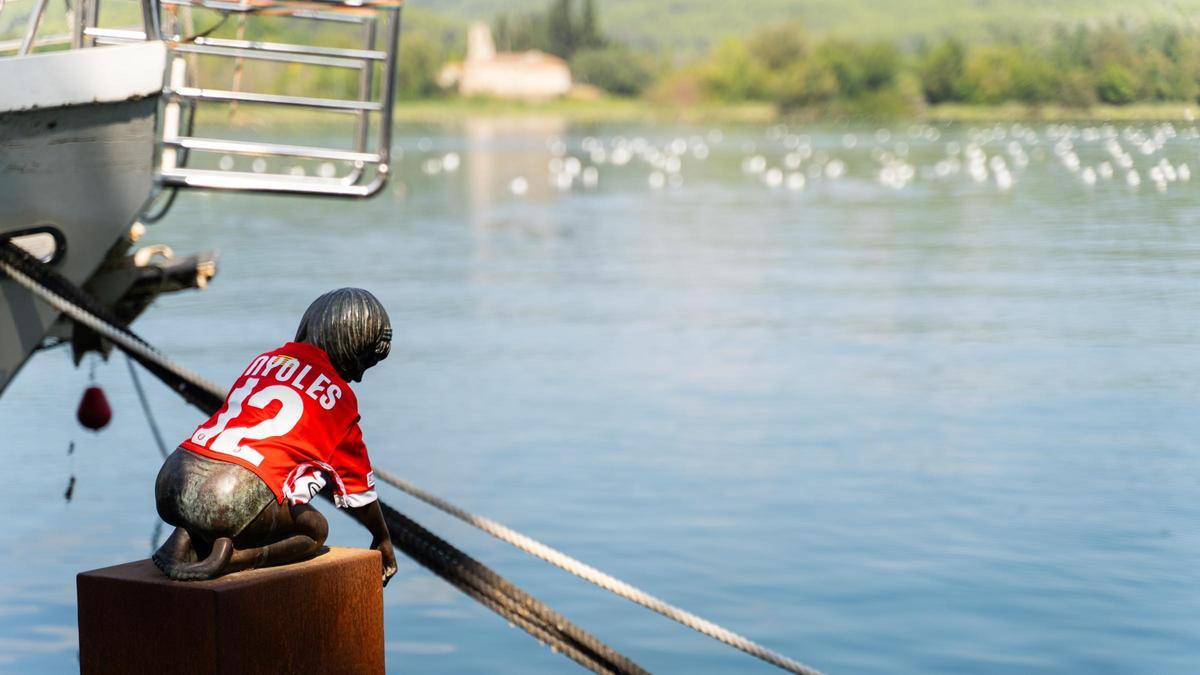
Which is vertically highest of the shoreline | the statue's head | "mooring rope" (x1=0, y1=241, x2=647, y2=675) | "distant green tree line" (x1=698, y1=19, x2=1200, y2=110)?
"distant green tree line" (x1=698, y1=19, x2=1200, y2=110)

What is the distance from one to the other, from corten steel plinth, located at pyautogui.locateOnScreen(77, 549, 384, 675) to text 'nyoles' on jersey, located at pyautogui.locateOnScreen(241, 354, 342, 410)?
14.3 inches

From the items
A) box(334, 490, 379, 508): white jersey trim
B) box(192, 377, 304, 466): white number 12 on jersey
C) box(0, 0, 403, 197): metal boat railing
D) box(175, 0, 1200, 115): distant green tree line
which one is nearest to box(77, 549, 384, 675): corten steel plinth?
box(334, 490, 379, 508): white jersey trim

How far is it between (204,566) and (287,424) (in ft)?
1.21

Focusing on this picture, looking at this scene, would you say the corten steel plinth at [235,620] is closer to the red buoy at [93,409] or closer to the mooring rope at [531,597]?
the mooring rope at [531,597]

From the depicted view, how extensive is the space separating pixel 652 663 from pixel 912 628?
1.29m

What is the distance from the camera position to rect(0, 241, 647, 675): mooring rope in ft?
19.1

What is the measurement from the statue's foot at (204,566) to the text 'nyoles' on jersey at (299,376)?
39 cm

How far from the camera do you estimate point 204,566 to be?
4.09 metres

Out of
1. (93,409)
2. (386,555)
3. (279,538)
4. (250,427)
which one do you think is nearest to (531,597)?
(386,555)

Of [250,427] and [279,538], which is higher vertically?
[250,427]

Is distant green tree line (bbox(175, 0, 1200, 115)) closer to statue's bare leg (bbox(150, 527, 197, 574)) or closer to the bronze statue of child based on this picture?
the bronze statue of child

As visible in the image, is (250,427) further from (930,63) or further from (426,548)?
(930,63)

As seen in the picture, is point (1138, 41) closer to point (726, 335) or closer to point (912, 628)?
point (912, 628)

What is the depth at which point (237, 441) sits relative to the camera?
13.8ft
